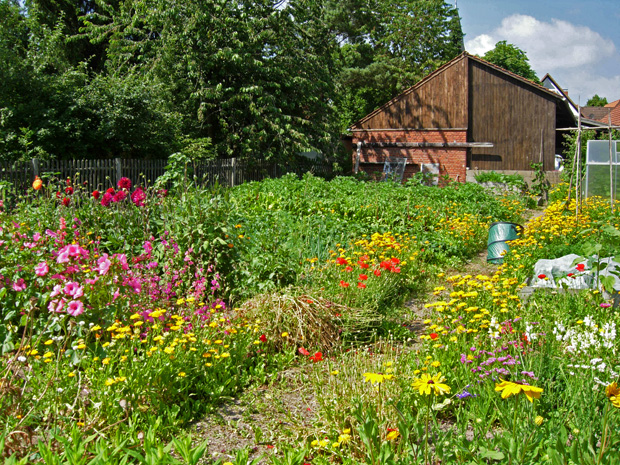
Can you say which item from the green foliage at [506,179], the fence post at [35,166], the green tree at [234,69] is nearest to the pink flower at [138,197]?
the fence post at [35,166]

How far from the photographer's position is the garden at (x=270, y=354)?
88.8 inches

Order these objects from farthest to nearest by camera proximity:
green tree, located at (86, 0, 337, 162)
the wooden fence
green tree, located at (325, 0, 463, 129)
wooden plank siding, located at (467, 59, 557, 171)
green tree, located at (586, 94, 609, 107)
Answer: green tree, located at (586, 94, 609, 107)
green tree, located at (325, 0, 463, 129)
wooden plank siding, located at (467, 59, 557, 171)
green tree, located at (86, 0, 337, 162)
the wooden fence

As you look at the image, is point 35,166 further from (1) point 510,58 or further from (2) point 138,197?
(1) point 510,58

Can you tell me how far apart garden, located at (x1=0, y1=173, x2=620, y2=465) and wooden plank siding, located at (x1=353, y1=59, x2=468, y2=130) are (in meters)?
16.8

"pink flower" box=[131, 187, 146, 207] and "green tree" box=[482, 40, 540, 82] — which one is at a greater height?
"green tree" box=[482, 40, 540, 82]

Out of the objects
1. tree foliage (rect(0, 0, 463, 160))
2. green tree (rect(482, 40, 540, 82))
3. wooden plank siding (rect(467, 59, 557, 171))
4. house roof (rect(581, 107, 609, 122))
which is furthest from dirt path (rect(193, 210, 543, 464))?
green tree (rect(482, 40, 540, 82))

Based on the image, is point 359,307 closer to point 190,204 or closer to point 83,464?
point 190,204

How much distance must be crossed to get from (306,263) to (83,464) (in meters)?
3.38

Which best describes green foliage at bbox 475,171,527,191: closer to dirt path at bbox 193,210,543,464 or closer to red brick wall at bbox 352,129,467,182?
red brick wall at bbox 352,129,467,182

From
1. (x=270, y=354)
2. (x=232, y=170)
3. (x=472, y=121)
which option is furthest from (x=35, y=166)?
(x=472, y=121)

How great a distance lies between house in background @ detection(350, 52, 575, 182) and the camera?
21.3 m

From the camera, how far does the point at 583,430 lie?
2186 mm

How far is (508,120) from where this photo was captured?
70.7 feet

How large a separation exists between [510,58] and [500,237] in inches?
1782
